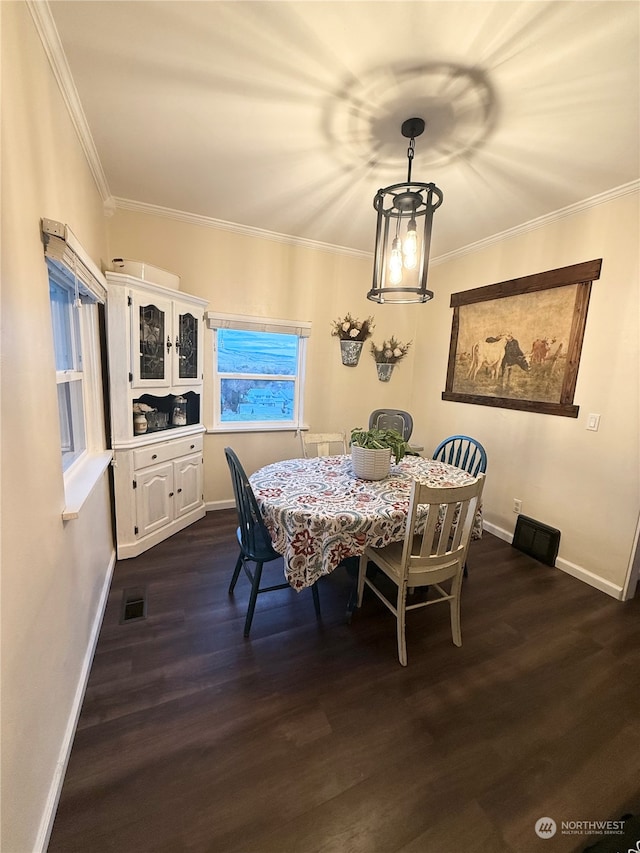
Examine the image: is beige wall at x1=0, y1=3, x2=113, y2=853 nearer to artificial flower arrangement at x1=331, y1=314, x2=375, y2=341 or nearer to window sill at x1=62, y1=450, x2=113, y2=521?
window sill at x1=62, y1=450, x2=113, y2=521

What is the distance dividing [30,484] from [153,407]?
1.98m

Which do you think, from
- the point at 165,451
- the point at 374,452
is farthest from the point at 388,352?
the point at 165,451

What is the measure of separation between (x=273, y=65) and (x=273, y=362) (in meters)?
2.34

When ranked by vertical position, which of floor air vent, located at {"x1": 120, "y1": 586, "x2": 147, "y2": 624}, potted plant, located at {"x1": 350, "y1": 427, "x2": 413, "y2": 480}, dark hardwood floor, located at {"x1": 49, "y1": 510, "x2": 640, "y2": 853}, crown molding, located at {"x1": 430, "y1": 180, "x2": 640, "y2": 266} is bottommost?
dark hardwood floor, located at {"x1": 49, "y1": 510, "x2": 640, "y2": 853}

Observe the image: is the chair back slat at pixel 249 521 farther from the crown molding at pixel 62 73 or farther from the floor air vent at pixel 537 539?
the floor air vent at pixel 537 539

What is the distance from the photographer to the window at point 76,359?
1.38 meters

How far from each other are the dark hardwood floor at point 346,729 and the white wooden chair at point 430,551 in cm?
27

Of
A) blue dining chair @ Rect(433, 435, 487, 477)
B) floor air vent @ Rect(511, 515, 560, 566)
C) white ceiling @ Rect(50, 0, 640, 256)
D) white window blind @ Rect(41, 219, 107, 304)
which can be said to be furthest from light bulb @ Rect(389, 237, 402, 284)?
floor air vent @ Rect(511, 515, 560, 566)

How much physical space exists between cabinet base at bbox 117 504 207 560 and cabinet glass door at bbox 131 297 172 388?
1.19 m

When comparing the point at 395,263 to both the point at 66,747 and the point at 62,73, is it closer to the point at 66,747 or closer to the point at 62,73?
the point at 62,73

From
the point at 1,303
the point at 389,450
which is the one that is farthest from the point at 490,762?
the point at 1,303

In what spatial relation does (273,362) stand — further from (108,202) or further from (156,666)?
(156,666)

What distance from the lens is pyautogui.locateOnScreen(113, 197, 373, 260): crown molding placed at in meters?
2.78

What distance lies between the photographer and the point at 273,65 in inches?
58.2
